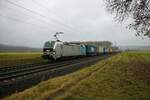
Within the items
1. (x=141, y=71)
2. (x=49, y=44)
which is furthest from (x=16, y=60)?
(x=141, y=71)

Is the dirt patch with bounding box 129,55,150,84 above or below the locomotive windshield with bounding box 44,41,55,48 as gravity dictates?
below

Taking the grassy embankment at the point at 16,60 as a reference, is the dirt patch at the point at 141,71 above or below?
below

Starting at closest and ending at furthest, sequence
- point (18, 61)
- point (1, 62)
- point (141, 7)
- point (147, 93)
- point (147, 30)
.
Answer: point (147, 93), point (141, 7), point (147, 30), point (1, 62), point (18, 61)

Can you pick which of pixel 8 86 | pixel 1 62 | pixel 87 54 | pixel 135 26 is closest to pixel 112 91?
pixel 8 86

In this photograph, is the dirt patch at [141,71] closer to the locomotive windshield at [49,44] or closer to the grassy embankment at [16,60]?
the locomotive windshield at [49,44]

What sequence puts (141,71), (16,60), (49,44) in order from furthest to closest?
(49,44)
(16,60)
(141,71)

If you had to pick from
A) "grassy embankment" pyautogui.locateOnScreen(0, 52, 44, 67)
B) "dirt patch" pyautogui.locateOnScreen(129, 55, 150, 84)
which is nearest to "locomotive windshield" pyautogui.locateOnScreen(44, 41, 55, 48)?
Result: "grassy embankment" pyautogui.locateOnScreen(0, 52, 44, 67)

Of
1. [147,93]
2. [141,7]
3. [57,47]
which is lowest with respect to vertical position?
[147,93]

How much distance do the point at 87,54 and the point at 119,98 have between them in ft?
172

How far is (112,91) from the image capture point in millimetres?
11062

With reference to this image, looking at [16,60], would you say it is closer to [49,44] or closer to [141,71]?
[49,44]

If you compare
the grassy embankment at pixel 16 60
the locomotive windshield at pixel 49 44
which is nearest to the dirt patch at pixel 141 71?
the locomotive windshield at pixel 49 44

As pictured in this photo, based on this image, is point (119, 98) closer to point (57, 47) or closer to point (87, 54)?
point (57, 47)

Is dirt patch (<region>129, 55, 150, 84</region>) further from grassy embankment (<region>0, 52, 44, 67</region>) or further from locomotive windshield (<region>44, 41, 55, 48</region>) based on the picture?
grassy embankment (<region>0, 52, 44, 67</region>)
